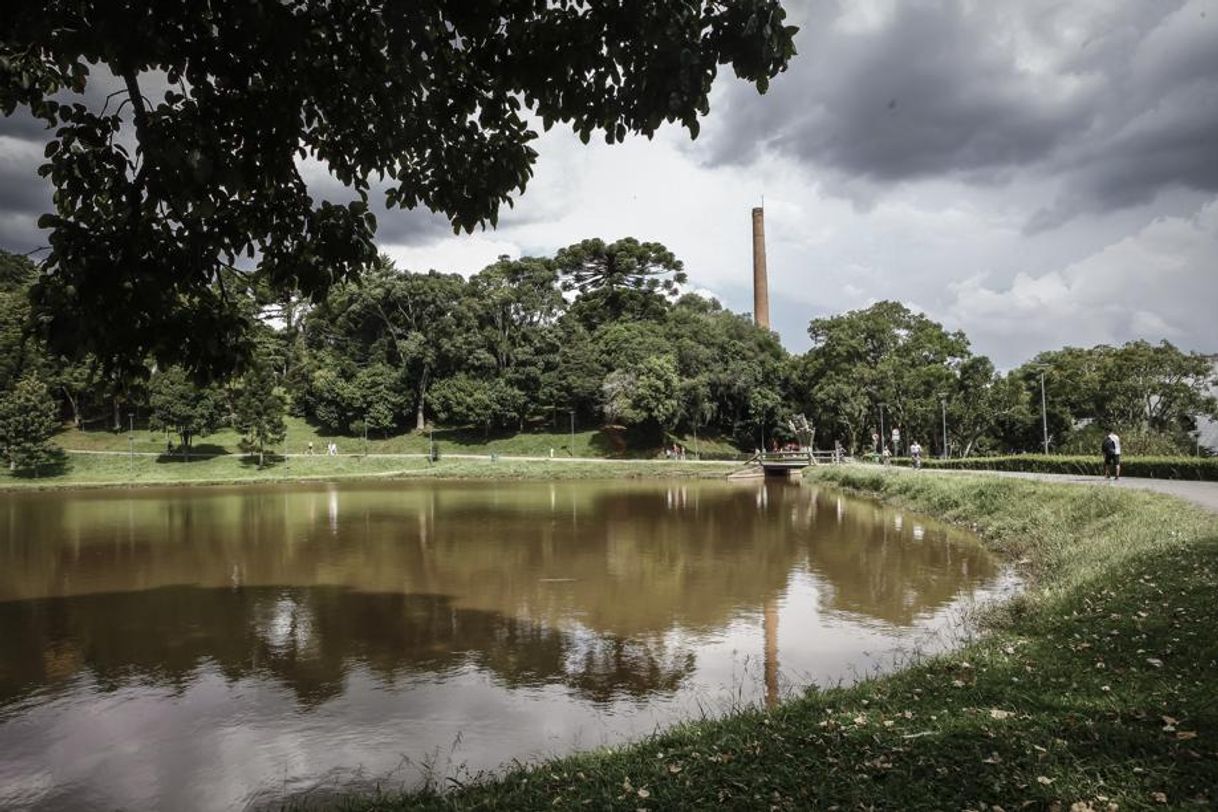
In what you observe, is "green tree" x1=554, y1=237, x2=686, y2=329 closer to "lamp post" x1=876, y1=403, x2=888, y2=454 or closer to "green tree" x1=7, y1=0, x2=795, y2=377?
"lamp post" x1=876, y1=403, x2=888, y2=454

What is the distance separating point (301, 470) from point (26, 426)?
56.5 ft

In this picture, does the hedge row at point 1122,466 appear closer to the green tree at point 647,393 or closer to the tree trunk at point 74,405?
the green tree at point 647,393

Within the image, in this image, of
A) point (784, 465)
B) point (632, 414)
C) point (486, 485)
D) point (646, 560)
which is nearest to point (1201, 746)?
point (646, 560)

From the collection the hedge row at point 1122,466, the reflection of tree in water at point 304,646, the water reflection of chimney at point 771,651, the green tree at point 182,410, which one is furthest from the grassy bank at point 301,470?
the water reflection of chimney at point 771,651

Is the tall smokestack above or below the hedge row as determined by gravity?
above

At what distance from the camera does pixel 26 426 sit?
49.2 metres

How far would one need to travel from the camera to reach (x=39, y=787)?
254 inches

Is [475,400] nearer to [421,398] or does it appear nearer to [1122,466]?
[421,398]

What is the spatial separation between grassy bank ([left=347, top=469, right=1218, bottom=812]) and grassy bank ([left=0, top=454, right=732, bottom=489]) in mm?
43624

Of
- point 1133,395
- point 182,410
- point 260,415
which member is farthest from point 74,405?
point 1133,395

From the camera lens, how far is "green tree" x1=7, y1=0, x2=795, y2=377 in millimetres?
4266

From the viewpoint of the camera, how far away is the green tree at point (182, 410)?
183ft

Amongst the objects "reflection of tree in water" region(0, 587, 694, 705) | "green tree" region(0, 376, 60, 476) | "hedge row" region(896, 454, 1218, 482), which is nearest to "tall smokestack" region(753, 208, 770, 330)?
"hedge row" region(896, 454, 1218, 482)

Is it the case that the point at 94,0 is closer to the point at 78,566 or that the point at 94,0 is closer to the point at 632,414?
the point at 78,566
